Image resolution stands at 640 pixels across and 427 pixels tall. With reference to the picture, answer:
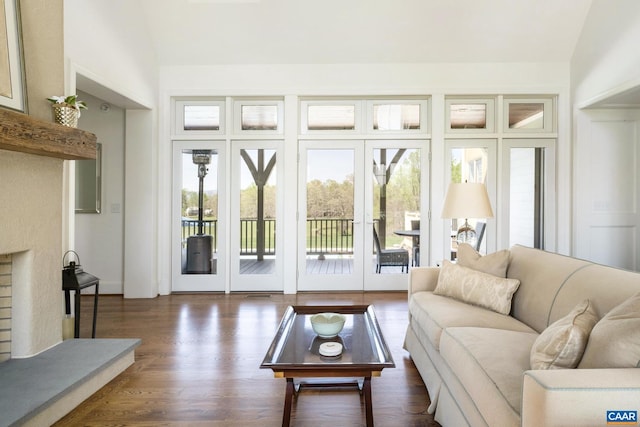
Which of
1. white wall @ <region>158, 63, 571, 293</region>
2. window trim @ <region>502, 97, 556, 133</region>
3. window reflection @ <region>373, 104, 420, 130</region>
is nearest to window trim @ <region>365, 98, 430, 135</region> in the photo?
window reflection @ <region>373, 104, 420, 130</region>

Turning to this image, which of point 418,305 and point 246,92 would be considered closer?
point 418,305

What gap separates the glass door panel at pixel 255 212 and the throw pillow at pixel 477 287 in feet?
8.42

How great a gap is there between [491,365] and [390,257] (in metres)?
3.34

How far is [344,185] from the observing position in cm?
484

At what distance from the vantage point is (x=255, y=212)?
190 inches

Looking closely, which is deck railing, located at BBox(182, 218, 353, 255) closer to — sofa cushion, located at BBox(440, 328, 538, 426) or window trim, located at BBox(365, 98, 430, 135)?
window trim, located at BBox(365, 98, 430, 135)

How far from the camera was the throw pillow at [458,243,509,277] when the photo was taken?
2650 mm

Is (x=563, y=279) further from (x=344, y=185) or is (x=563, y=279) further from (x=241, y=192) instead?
(x=241, y=192)

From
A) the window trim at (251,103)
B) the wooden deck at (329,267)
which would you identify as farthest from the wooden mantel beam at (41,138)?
the wooden deck at (329,267)

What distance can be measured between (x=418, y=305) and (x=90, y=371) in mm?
2168

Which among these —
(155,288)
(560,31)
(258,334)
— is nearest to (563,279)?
(258,334)

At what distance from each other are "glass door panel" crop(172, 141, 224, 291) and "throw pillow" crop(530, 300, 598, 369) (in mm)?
4042

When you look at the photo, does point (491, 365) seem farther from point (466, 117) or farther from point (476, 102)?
point (476, 102)

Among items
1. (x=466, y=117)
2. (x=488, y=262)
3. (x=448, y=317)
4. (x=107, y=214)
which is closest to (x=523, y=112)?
(x=466, y=117)
